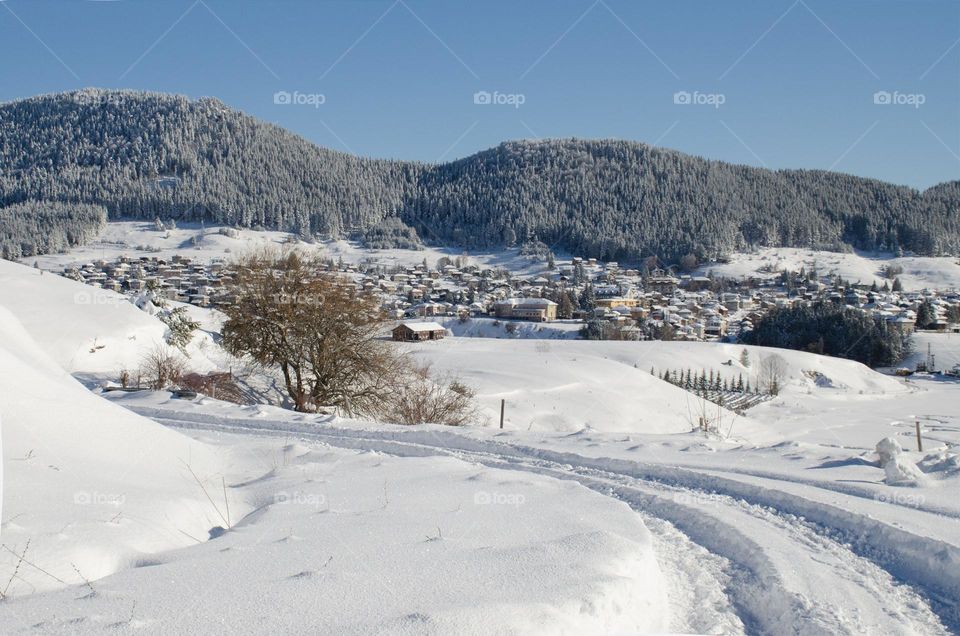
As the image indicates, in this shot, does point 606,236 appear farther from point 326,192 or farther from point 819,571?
point 819,571

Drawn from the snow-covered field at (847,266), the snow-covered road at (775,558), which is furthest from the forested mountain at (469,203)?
the snow-covered road at (775,558)

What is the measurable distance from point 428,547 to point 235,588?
1.54 metres

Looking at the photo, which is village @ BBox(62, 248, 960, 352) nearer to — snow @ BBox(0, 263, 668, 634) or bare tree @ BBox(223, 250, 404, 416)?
bare tree @ BBox(223, 250, 404, 416)

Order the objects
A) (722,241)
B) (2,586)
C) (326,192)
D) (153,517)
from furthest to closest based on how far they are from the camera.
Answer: (326,192), (722,241), (153,517), (2,586)

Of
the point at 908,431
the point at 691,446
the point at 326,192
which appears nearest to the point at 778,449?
the point at 691,446

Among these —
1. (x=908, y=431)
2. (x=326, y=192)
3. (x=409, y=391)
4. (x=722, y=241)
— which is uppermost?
(x=326, y=192)

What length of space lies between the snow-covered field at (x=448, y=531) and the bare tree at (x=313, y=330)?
7.63m

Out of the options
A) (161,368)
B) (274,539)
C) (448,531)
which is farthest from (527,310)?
(274,539)

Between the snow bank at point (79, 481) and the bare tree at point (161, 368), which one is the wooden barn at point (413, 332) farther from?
the snow bank at point (79, 481)

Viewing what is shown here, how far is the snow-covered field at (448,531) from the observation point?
13.6ft

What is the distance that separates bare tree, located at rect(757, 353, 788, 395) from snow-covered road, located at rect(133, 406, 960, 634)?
171ft

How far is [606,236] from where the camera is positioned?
563 ft

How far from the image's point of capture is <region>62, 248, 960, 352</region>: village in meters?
90.2

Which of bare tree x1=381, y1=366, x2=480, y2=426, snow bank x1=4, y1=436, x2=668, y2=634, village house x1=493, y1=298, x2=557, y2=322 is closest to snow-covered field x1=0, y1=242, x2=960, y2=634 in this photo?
snow bank x1=4, y1=436, x2=668, y2=634
